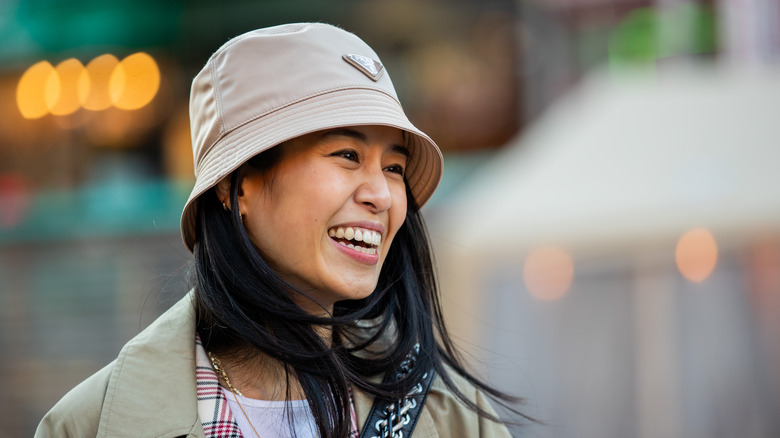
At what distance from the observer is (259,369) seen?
211 cm

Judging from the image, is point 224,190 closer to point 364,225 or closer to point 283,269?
point 283,269

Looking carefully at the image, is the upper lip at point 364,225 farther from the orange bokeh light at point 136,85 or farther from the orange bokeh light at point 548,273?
the orange bokeh light at point 136,85

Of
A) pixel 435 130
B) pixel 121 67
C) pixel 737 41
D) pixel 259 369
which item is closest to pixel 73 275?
pixel 121 67

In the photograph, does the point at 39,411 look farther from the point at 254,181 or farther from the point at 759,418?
the point at 254,181

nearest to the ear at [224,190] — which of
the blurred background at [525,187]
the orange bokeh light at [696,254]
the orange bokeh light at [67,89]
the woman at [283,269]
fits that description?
the woman at [283,269]

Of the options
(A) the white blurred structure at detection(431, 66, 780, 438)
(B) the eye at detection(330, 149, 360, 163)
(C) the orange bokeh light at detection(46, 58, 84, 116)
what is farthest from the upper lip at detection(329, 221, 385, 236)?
(C) the orange bokeh light at detection(46, 58, 84, 116)

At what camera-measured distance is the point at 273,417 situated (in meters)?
2.03

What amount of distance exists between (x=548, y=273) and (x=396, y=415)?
5.89 meters

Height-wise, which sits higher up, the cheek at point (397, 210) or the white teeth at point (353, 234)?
the cheek at point (397, 210)

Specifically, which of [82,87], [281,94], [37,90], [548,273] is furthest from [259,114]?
[37,90]

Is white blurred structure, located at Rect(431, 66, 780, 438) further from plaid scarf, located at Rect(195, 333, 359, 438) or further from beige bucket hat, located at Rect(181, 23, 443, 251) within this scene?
beige bucket hat, located at Rect(181, 23, 443, 251)

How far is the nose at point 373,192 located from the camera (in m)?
2.00

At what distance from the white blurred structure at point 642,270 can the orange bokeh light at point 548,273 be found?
2 centimetres

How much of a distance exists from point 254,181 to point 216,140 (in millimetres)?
124
